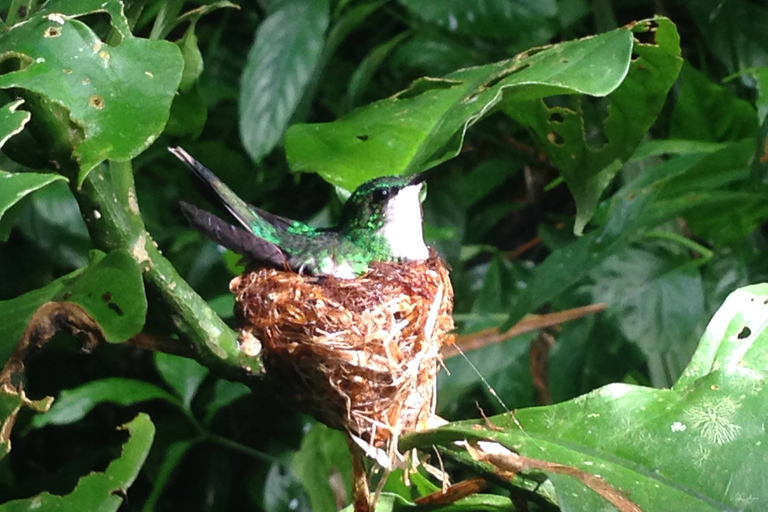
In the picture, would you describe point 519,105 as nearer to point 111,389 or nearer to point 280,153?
point 111,389

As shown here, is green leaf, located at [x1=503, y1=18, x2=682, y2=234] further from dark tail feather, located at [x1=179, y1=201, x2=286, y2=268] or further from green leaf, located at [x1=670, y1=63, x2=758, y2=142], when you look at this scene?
green leaf, located at [x1=670, y1=63, x2=758, y2=142]

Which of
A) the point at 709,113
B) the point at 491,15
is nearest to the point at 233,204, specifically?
the point at 491,15

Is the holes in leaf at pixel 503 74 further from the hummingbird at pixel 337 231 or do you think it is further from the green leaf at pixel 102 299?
the green leaf at pixel 102 299

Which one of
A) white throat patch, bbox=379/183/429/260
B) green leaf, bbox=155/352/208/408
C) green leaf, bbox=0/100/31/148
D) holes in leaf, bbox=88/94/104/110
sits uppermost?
holes in leaf, bbox=88/94/104/110

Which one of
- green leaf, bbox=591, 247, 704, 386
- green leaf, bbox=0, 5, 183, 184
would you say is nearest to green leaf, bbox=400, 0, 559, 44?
green leaf, bbox=591, 247, 704, 386

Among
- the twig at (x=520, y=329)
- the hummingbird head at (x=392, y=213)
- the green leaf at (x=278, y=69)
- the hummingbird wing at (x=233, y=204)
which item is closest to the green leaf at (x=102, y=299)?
the hummingbird wing at (x=233, y=204)

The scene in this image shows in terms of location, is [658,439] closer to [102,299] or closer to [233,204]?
[102,299]
